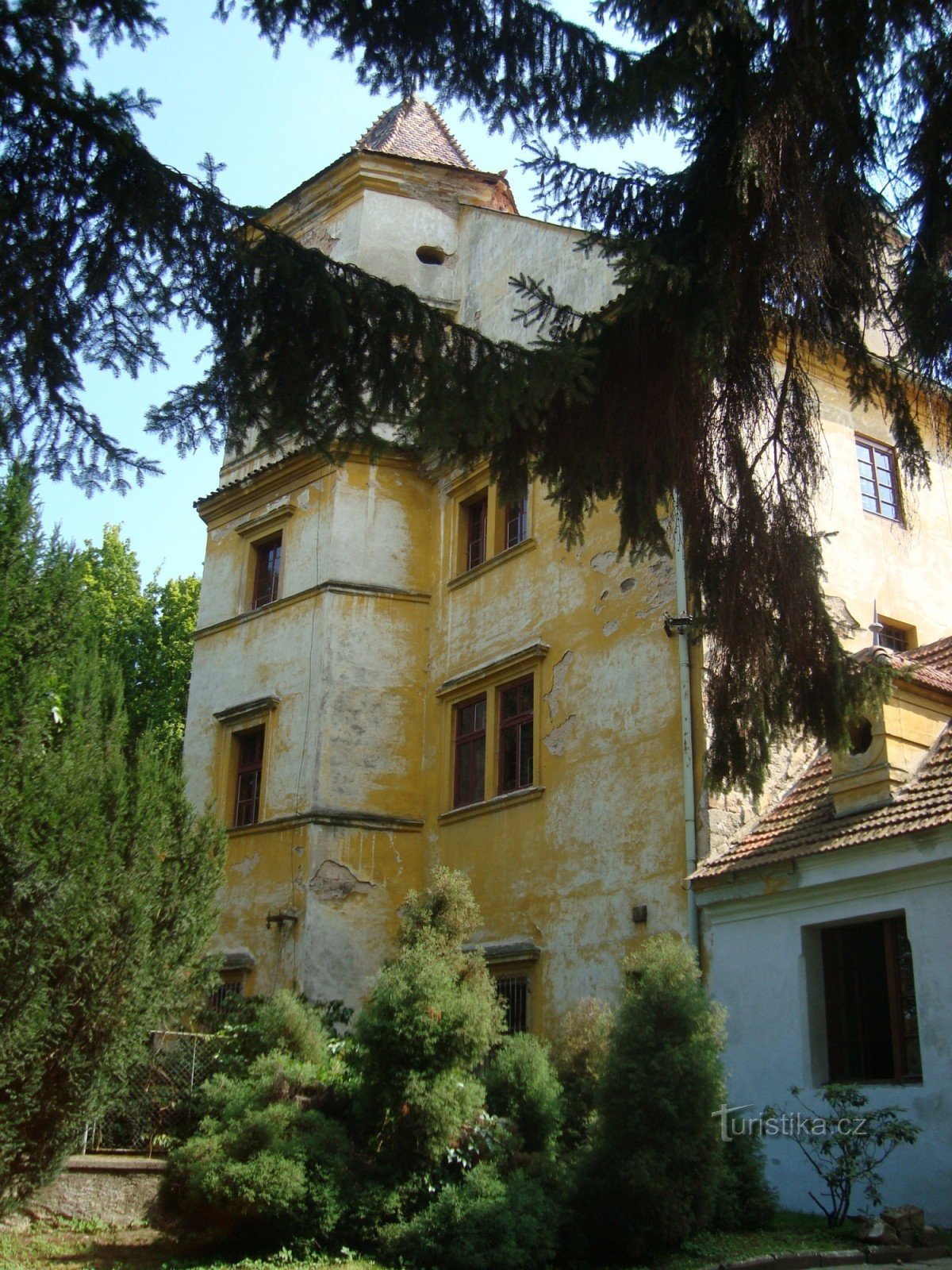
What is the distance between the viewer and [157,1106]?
1210 cm

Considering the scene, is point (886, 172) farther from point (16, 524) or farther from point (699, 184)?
point (16, 524)

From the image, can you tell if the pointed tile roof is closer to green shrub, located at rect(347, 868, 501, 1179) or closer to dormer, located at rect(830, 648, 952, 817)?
dormer, located at rect(830, 648, 952, 817)

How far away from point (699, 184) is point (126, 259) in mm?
3553

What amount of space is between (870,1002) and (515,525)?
893cm

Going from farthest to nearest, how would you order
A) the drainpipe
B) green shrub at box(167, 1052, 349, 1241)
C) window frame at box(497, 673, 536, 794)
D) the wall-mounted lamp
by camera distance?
window frame at box(497, 673, 536, 794) < the wall-mounted lamp < the drainpipe < green shrub at box(167, 1052, 349, 1241)

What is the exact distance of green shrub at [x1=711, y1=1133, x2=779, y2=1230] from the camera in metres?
10.1

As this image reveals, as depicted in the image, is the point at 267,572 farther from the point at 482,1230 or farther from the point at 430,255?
the point at 482,1230

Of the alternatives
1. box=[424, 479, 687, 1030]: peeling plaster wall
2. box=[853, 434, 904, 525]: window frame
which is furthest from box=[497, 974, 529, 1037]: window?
box=[853, 434, 904, 525]: window frame

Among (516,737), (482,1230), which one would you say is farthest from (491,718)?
(482,1230)

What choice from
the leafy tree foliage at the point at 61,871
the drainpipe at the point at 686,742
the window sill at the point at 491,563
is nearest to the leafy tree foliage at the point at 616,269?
the leafy tree foliage at the point at 61,871

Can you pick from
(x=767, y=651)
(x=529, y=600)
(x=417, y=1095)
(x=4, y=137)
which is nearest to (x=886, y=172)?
(x=767, y=651)

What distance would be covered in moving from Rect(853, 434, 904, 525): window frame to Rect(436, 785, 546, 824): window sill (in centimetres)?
558

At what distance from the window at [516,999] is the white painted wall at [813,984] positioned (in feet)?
10.4

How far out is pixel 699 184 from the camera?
811 centimetres
